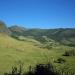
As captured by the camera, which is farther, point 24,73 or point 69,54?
point 69,54

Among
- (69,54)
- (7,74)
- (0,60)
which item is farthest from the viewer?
(69,54)

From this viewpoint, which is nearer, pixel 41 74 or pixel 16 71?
pixel 41 74

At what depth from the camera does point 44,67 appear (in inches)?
1506

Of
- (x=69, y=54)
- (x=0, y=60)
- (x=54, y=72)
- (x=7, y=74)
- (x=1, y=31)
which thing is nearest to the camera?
(x=54, y=72)

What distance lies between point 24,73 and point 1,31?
77.7 m

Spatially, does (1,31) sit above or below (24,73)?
above

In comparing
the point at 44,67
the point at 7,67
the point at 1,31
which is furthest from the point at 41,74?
the point at 1,31

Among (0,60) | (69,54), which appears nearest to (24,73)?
(0,60)

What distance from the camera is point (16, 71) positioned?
42469 millimetres

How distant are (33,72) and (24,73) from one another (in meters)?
2.30

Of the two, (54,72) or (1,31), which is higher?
(1,31)

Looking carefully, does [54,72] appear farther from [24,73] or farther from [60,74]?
[24,73]

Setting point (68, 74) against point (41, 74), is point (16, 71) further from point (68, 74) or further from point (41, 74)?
point (68, 74)

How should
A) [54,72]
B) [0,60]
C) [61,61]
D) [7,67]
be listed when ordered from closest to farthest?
[54,72] < [7,67] < [0,60] < [61,61]
